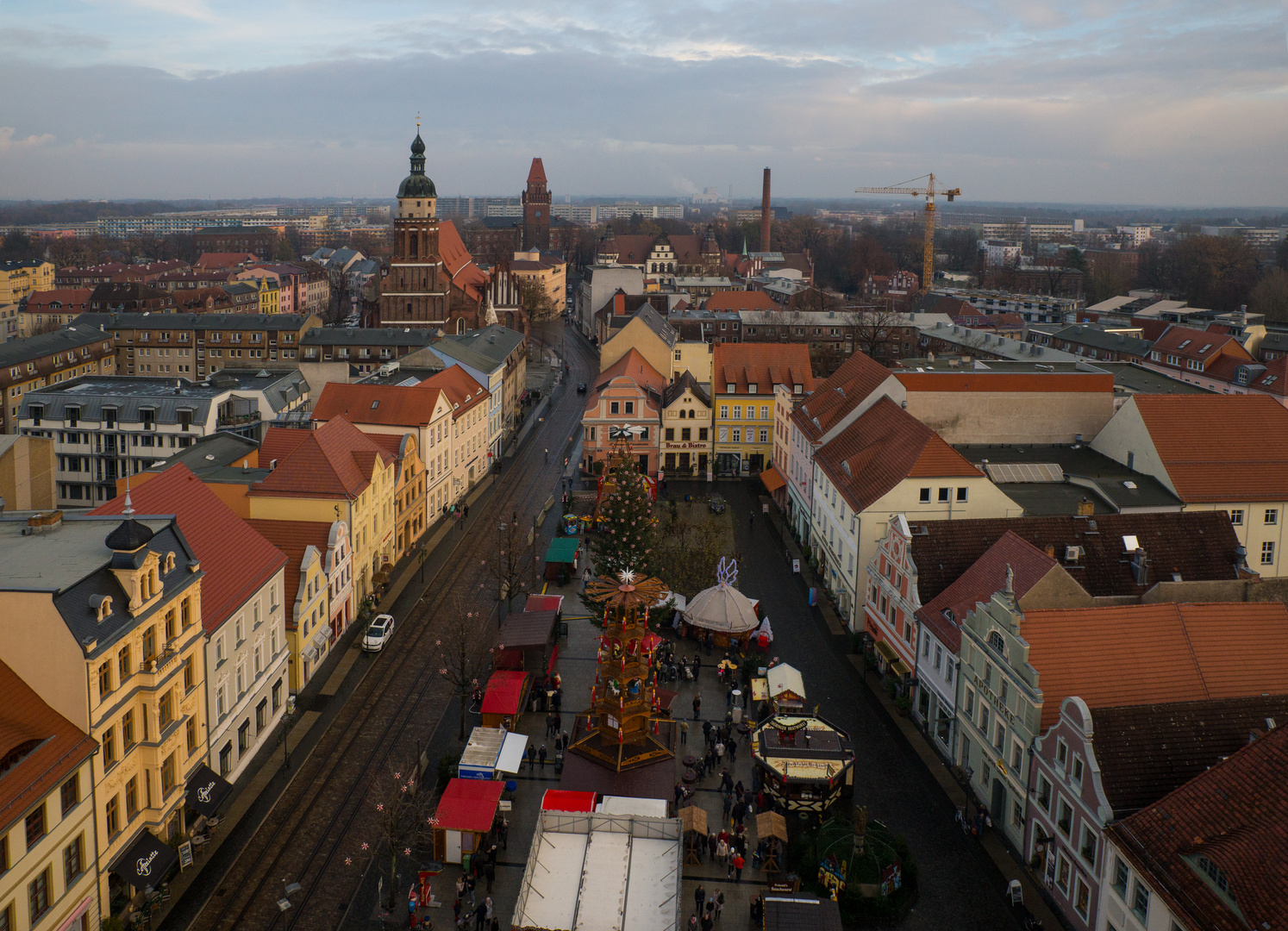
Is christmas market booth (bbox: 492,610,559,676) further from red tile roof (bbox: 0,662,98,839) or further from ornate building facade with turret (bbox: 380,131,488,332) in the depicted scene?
ornate building facade with turret (bbox: 380,131,488,332)

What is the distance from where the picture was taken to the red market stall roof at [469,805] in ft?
102

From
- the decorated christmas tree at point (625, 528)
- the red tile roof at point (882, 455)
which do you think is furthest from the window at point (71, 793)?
the red tile roof at point (882, 455)

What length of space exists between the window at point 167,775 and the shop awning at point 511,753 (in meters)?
9.74

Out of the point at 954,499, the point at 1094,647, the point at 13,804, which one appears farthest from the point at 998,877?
the point at 13,804

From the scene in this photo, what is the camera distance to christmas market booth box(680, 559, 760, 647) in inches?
1818

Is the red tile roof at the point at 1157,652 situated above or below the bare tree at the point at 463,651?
above

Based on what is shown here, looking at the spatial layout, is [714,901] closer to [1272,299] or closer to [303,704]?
[303,704]

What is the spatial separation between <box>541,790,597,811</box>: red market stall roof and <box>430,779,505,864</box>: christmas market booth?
160cm

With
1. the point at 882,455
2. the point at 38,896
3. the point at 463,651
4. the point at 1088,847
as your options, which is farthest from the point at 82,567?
the point at 882,455

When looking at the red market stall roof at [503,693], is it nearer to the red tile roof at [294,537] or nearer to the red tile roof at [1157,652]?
the red tile roof at [294,537]

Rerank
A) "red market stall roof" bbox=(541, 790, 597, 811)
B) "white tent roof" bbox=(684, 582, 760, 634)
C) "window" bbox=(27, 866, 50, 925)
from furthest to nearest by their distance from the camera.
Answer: "white tent roof" bbox=(684, 582, 760, 634)
"red market stall roof" bbox=(541, 790, 597, 811)
"window" bbox=(27, 866, 50, 925)

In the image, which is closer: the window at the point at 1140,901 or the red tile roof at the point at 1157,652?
the window at the point at 1140,901

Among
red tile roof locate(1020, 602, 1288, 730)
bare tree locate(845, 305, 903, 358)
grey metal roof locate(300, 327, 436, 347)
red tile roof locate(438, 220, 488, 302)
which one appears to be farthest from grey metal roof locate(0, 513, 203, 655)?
bare tree locate(845, 305, 903, 358)

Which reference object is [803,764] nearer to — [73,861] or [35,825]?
[73,861]
